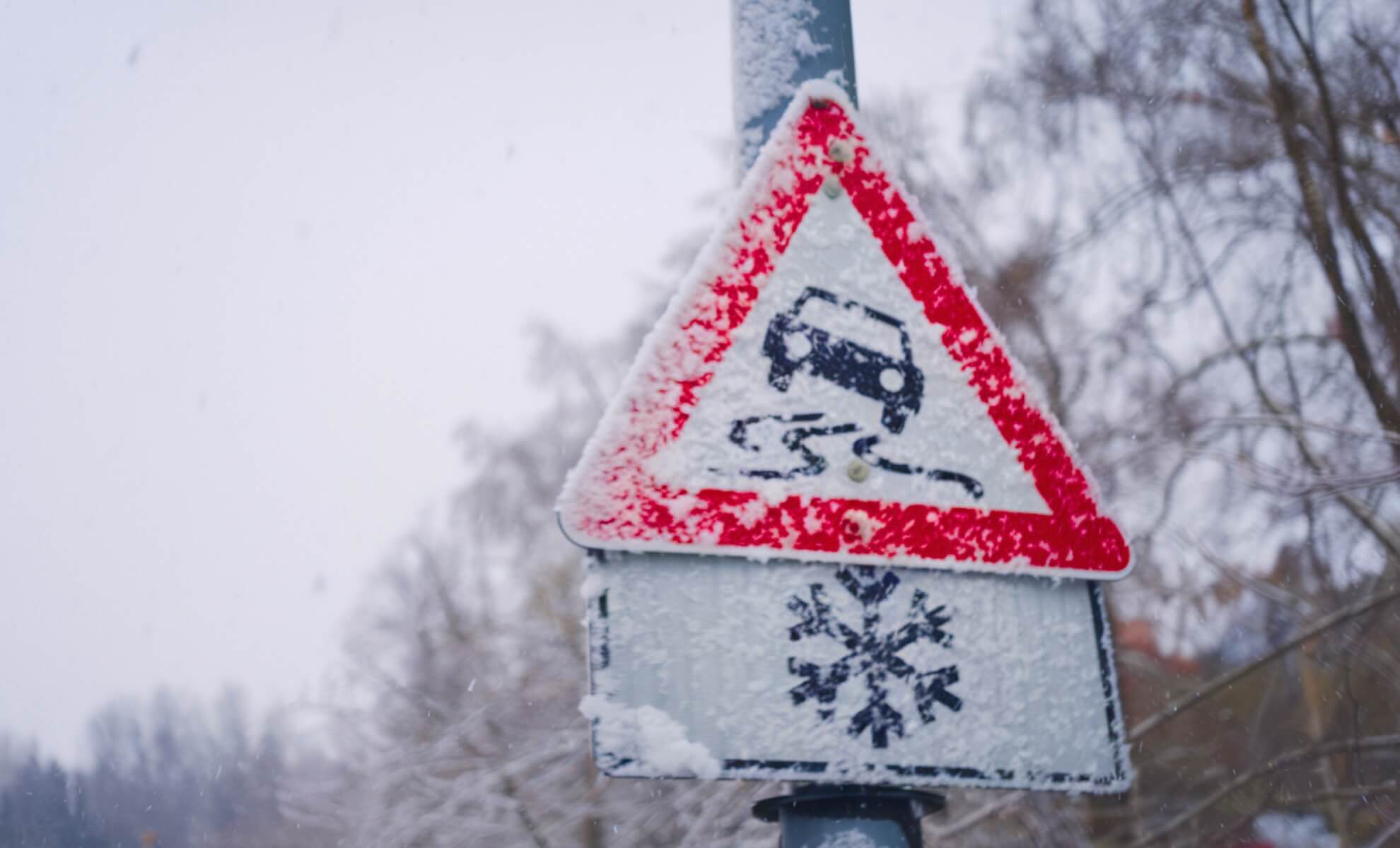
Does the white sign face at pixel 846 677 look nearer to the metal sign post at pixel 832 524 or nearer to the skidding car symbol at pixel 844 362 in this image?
the metal sign post at pixel 832 524

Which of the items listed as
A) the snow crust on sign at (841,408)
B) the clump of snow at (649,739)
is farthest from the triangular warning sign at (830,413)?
Result: the clump of snow at (649,739)

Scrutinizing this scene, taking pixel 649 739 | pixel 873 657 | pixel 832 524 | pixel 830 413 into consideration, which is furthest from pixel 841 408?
pixel 649 739

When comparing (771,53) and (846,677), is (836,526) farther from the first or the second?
(771,53)

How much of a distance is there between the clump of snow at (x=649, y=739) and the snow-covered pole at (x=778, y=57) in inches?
29.8

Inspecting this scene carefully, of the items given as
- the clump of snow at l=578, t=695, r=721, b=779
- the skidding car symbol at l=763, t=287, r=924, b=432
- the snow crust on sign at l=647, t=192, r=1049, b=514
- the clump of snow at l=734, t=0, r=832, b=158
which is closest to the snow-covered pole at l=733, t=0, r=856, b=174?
the clump of snow at l=734, t=0, r=832, b=158

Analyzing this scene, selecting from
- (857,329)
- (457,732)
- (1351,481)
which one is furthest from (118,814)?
(857,329)

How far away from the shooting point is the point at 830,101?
1515 millimetres

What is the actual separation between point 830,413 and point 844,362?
0.08 metres

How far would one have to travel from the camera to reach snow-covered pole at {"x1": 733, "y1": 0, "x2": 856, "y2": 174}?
154cm

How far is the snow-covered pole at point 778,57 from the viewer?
1.54 meters

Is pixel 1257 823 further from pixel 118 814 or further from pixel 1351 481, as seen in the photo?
pixel 118 814

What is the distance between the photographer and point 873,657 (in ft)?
4.42

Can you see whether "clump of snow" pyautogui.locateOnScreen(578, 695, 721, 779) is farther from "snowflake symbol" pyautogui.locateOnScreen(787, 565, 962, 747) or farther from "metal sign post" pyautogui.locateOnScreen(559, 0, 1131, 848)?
"snowflake symbol" pyautogui.locateOnScreen(787, 565, 962, 747)

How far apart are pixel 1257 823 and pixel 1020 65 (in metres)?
4.77
